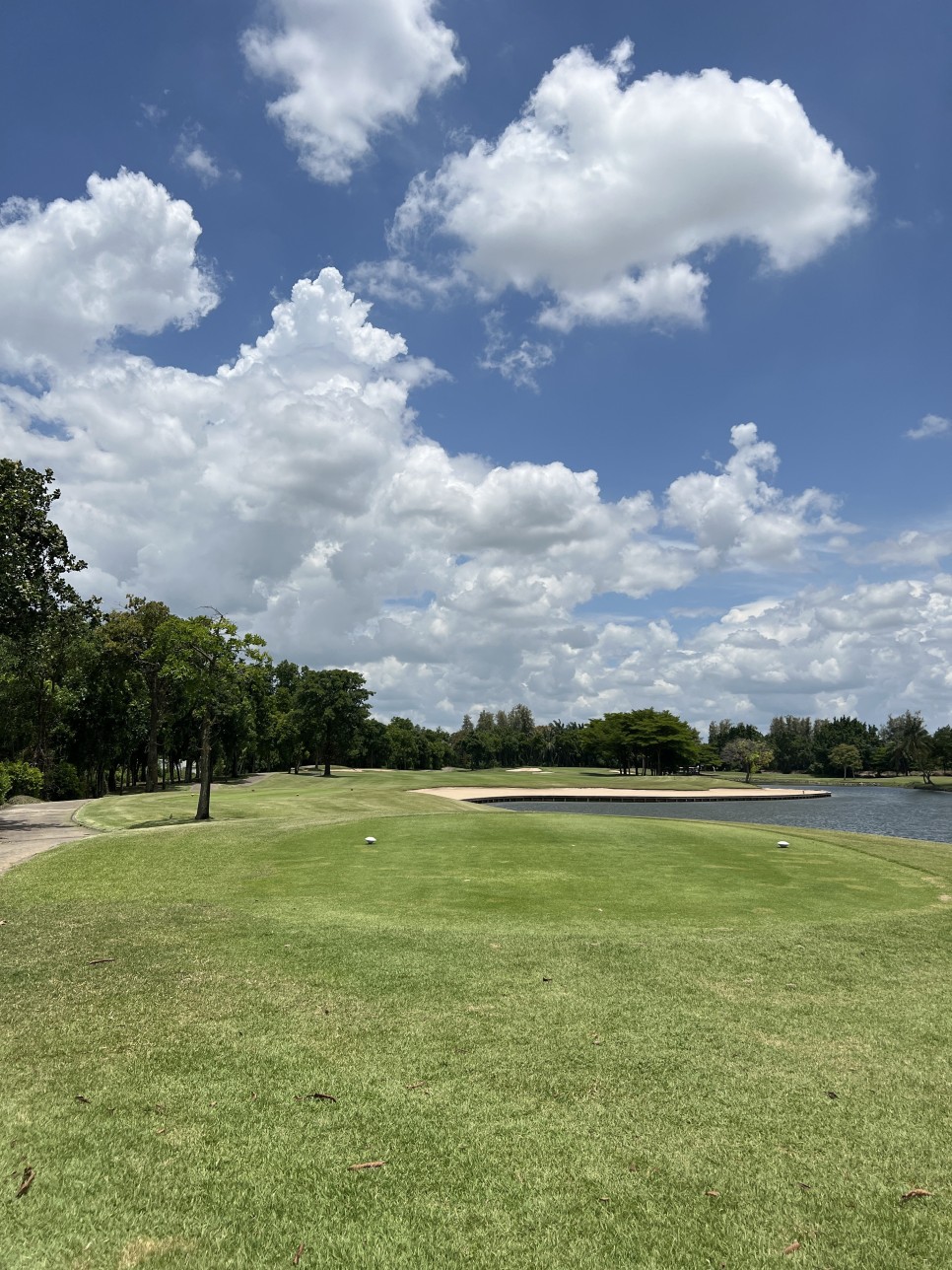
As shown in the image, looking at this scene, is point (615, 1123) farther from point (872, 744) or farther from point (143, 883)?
point (872, 744)

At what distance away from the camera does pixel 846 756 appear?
132 meters

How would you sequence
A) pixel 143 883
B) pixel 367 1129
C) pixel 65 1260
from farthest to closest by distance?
pixel 143 883 < pixel 367 1129 < pixel 65 1260

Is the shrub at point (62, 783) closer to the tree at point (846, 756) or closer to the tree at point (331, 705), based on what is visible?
the tree at point (331, 705)

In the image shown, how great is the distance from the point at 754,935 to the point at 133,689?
49898 millimetres

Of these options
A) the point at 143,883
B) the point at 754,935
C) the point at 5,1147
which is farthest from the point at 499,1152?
the point at 143,883

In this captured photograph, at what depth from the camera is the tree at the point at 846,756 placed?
132 m

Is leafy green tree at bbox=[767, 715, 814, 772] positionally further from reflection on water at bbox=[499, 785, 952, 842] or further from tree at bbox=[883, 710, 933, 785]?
reflection on water at bbox=[499, 785, 952, 842]

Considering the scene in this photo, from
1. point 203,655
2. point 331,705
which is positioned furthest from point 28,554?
point 331,705

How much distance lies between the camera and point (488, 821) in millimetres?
21781

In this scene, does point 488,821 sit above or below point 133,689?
below

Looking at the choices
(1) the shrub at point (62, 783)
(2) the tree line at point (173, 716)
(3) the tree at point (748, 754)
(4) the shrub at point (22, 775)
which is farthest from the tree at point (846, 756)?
(4) the shrub at point (22, 775)

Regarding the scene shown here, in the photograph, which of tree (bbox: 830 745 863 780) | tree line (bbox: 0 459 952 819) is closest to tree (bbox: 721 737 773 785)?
tree line (bbox: 0 459 952 819)

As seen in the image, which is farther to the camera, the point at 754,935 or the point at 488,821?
the point at 488,821

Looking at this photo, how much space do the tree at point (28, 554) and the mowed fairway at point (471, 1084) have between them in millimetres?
15765
